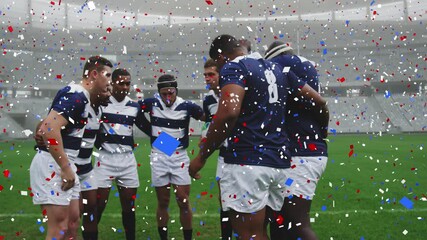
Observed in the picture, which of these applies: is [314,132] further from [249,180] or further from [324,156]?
[249,180]

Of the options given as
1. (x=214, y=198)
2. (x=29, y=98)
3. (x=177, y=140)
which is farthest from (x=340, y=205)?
(x=29, y=98)

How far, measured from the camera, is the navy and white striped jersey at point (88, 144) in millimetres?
3875

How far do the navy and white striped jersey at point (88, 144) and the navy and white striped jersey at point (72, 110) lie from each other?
22.1 inches

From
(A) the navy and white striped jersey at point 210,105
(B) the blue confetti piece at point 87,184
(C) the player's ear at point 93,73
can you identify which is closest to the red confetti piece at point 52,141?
(C) the player's ear at point 93,73

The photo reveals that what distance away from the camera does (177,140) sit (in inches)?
188

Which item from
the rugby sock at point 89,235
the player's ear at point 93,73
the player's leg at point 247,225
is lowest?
the rugby sock at point 89,235

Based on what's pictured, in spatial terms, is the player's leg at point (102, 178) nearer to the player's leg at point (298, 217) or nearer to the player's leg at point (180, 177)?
the player's leg at point (180, 177)

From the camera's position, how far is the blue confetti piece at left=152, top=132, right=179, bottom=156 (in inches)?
186

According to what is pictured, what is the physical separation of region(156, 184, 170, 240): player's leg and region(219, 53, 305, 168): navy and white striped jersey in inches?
82.7

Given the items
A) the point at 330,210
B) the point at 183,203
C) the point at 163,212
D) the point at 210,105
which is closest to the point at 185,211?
the point at 183,203

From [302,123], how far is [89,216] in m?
2.39

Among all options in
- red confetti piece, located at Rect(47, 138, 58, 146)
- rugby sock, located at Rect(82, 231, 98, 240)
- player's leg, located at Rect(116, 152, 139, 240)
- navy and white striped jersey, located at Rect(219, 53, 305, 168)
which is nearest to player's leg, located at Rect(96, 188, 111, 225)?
player's leg, located at Rect(116, 152, 139, 240)

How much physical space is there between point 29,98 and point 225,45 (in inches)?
1693

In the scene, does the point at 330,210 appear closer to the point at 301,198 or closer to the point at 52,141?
the point at 301,198
